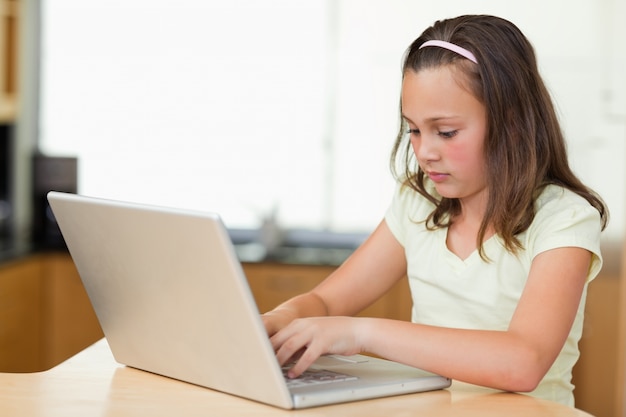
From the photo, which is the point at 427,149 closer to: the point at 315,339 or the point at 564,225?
the point at 564,225

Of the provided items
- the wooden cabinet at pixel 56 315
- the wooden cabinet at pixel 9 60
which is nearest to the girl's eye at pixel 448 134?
the wooden cabinet at pixel 56 315

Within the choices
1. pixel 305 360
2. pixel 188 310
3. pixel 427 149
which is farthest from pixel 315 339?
pixel 427 149

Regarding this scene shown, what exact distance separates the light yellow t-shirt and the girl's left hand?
0.34 m

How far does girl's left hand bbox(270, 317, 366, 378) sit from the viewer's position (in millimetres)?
1353

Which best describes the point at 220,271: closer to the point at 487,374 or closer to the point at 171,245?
the point at 171,245

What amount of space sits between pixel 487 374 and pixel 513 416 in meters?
0.11

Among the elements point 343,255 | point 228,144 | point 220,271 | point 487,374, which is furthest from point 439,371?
point 228,144

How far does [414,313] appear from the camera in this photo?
Answer: 183cm

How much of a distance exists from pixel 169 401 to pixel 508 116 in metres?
0.71

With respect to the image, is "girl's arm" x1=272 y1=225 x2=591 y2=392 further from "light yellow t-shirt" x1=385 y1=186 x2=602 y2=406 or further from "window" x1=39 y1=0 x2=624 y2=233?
"window" x1=39 y1=0 x2=624 y2=233

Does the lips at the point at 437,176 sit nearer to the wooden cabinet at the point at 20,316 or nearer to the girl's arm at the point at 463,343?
the girl's arm at the point at 463,343

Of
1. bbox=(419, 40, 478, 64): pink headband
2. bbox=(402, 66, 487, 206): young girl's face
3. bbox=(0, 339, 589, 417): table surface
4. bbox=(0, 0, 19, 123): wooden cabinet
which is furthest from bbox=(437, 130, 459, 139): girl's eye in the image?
bbox=(0, 0, 19, 123): wooden cabinet

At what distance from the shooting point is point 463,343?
1405 mm

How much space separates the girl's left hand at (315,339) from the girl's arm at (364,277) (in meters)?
0.36
